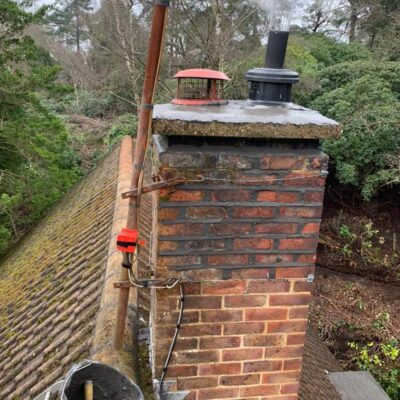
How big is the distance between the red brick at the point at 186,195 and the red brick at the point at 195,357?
0.82 metres

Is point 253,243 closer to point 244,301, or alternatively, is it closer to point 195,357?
point 244,301

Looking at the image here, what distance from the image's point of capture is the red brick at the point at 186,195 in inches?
78.7

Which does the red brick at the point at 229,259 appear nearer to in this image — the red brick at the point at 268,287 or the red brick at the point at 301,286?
the red brick at the point at 268,287

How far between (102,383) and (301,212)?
1235 millimetres

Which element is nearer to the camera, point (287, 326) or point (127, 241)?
point (127, 241)

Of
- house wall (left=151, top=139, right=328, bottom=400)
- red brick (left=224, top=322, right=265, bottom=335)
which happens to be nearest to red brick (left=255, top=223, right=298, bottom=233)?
house wall (left=151, top=139, right=328, bottom=400)

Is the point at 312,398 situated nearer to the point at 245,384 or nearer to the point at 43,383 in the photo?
the point at 245,384

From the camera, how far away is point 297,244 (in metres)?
2.16

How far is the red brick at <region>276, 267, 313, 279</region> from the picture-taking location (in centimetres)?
218

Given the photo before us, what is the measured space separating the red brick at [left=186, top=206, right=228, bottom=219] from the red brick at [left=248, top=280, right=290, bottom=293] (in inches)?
16.6

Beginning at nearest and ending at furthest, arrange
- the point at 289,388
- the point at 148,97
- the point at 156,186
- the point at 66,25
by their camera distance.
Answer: the point at 148,97 < the point at 156,186 < the point at 289,388 < the point at 66,25

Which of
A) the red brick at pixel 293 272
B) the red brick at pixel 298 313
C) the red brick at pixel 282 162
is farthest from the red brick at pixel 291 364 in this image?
the red brick at pixel 282 162

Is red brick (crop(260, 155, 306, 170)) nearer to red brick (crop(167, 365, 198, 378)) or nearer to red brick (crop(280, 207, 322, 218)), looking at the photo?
red brick (crop(280, 207, 322, 218))

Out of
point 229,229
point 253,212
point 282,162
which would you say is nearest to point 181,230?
point 229,229
